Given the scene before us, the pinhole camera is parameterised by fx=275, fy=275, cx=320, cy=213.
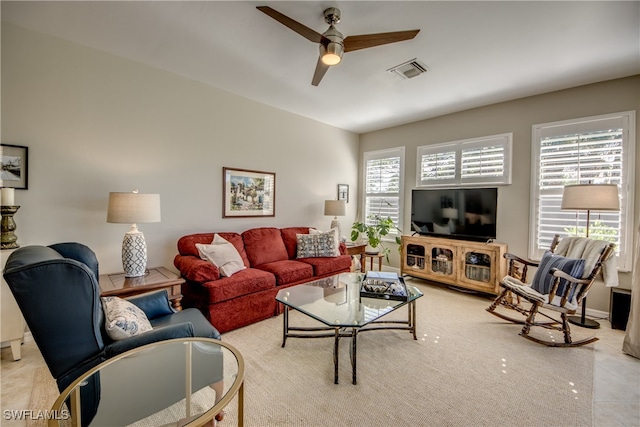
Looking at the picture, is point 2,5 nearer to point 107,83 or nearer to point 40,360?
point 107,83

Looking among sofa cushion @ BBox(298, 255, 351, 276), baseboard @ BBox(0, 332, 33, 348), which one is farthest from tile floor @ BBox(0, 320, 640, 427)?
sofa cushion @ BBox(298, 255, 351, 276)

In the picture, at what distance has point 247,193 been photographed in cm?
391

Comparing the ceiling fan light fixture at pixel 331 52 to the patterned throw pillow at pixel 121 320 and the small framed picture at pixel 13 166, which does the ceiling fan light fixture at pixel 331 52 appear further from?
the small framed picture at pixel 13 166

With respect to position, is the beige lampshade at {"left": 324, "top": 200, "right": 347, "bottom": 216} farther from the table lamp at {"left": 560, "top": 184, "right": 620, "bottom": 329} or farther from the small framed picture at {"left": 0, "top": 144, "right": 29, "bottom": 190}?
the small framed picture at {"left": 0, "top": 144, "right": 29, "bottom": 190}

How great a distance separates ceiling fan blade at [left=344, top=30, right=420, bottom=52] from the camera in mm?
1913

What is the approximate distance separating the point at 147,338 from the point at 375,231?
13.2 ft

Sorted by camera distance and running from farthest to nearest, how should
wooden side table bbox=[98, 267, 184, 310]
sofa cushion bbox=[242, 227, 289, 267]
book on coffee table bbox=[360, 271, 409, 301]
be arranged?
sofa cushion bbox=[242, 227, 289, 267], book on coffee table bbox=[360, 271, 409, 301], wooden side table bbox=[98, 267, 184, 310]

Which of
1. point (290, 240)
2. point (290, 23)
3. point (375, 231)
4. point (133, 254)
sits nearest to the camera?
point (290, 23)

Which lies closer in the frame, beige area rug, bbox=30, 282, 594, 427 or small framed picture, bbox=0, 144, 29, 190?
beige area rug, bbox=30, 282, 594, 427

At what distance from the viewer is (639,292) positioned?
7.47 feet

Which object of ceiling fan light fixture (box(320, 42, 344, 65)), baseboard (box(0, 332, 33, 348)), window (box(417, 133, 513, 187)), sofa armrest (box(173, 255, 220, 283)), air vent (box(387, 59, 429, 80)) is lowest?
baseboard (box(0, 332, 33, 348))

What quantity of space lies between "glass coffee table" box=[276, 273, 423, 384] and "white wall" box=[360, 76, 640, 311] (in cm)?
218

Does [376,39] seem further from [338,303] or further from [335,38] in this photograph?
[338,303]

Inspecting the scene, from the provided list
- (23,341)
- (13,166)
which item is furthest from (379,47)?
(23,341)
